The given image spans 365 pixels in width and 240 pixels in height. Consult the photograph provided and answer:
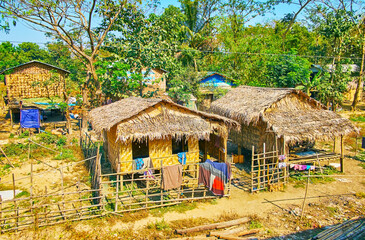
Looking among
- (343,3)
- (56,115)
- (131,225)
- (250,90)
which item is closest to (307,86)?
(250,90)

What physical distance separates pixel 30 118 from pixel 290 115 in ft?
53.8

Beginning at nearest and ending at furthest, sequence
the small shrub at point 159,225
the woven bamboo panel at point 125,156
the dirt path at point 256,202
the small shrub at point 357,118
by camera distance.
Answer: the small shrub at point 159,225 < the dirt path at point 256,202 < the woven bamboo panel at point 125,156 < the small shrub at point 357,118

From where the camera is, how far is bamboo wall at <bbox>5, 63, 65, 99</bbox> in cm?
2225

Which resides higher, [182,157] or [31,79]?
[31,79]

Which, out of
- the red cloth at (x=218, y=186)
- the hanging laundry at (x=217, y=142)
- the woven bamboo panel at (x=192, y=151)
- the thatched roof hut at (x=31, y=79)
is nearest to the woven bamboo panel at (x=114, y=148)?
the woven bamboo panel at (x=192, y=151)

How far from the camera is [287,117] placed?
39.3 ft

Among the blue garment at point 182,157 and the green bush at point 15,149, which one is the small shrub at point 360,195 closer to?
the blue garment at point 182,157

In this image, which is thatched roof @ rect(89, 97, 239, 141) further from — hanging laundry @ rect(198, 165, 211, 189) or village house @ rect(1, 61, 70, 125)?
village house @ rect(1, 61, 70, 125)

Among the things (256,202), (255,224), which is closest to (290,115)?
(256,202)

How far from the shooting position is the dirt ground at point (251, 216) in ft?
24.8

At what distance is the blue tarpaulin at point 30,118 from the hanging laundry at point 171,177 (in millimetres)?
13550

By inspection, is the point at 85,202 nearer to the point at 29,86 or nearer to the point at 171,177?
the point at 171,177

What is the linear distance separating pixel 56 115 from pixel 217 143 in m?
18.4

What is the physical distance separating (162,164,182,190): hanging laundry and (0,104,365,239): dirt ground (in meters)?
0.86
